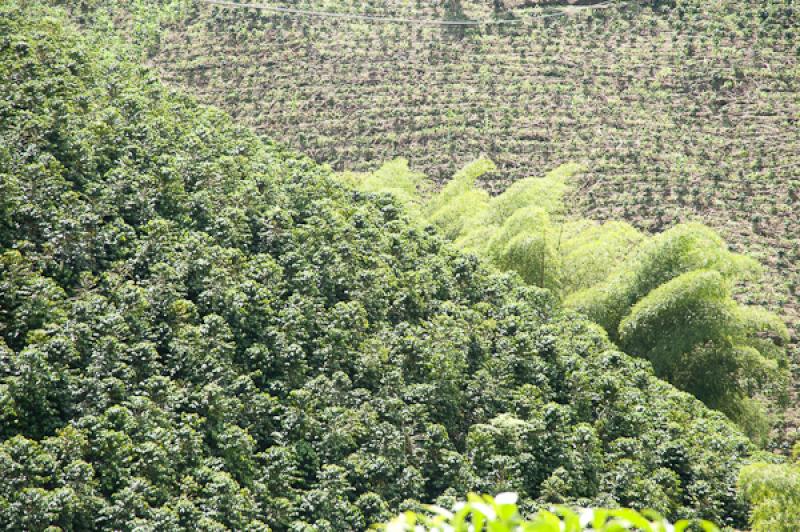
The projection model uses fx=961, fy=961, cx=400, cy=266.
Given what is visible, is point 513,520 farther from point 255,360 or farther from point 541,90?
point 541,90

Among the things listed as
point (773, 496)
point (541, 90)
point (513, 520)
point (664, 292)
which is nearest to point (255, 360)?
point (773, 496)

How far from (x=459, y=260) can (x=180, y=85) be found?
1272cm

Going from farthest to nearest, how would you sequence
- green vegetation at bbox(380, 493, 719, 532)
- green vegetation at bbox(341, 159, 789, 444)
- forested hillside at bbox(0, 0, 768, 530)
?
green vegetation at bbox(341, 159, 789, 444) < forested hillside at bbox(0, 0, 768, 530) < green vegetation at bbox(380, 493, 719, 532)

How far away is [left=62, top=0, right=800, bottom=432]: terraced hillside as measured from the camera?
22219 mm

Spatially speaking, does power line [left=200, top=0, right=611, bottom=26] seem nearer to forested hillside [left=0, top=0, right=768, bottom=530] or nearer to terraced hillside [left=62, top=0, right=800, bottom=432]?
terraced hillside [left=62, top=0, right=800, bottom=432]

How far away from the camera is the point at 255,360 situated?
11047 mm

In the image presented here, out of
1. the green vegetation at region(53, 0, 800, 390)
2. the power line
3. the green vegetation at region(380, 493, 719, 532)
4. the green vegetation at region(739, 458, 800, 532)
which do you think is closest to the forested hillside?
the green vegetation at region(739, 458, 800, 532)

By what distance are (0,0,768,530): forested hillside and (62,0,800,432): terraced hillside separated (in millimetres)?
8702


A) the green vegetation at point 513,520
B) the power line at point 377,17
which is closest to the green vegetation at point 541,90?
the power line at point 377,17

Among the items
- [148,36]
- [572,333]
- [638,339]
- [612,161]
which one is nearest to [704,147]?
[612,161]

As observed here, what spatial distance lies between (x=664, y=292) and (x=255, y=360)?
6623mm

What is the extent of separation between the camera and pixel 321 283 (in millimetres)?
12492

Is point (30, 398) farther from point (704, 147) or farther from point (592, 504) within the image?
point (704, 147)

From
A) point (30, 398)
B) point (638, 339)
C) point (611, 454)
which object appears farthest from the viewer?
point (638, 339)
